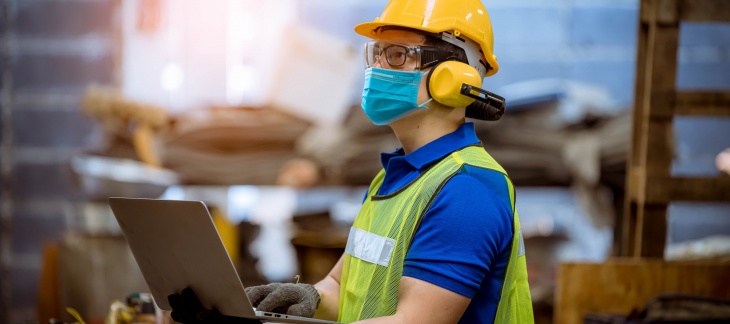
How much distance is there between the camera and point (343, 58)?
571 centimetres

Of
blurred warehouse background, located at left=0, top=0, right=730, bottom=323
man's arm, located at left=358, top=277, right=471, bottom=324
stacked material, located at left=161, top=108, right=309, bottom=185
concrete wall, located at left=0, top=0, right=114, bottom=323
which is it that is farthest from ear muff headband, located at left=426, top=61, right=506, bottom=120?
concrete wall, located at left=0, top=0, right=114, bottom=323

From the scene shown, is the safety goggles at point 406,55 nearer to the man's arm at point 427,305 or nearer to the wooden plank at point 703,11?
the man's arm at point 427,305

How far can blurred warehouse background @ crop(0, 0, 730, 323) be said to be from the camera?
5.43 metres

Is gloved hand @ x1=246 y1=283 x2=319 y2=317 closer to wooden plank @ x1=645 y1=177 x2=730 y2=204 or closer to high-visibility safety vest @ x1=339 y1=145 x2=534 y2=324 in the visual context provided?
high-visibility safety vest @ x1=339 y1=145 x2=534 y2=324

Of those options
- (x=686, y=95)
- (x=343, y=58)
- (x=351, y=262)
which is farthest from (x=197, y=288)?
(x=343, y=58)

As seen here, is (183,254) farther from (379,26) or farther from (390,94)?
(379,26)

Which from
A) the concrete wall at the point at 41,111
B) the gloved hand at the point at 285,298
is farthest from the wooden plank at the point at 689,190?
the concrete wall at the point at 41,111

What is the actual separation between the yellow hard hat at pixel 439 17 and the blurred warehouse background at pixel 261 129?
2.99 metres

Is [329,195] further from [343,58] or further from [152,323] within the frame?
[152,323]

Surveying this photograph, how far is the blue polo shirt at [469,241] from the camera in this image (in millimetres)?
2021

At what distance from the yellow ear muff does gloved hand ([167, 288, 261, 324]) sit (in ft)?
2.31

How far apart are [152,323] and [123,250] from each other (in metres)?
2.75

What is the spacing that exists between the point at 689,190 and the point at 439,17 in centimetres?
221

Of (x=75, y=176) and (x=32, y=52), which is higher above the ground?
(x=32, y=52)
